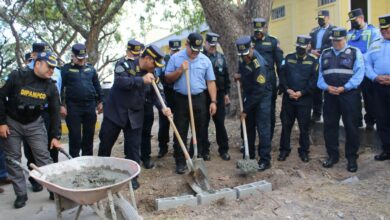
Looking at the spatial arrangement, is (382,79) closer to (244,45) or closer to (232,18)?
(244,45)

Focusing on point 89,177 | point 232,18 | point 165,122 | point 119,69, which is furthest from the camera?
point 232,18

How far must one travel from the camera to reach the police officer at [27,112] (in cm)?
471

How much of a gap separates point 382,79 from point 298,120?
1.29m

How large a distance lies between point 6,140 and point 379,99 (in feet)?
16.3

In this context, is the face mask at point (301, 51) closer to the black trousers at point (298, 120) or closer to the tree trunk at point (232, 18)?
the black trousers at point (298, 120)

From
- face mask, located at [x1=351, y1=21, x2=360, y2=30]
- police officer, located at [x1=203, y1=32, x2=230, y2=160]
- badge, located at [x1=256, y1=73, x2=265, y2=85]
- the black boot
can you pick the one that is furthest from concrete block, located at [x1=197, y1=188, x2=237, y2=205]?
face mask, located at [x1=351, y1=21, x2=360, y2=30]

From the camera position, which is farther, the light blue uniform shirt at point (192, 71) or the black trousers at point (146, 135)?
the black trousers at point (146, 135)

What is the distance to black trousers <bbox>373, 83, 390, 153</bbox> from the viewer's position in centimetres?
562

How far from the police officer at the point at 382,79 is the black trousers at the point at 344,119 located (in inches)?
13.3

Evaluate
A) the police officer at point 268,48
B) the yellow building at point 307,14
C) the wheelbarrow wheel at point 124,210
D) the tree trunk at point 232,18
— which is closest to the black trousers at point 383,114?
the police officer at point 268,48

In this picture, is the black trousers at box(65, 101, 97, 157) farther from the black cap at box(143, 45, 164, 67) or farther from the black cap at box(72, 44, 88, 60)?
the black cap at box(143, 45, 164, 67)

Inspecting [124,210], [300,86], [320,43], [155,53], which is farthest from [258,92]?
[124,210]

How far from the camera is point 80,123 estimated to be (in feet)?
20.2

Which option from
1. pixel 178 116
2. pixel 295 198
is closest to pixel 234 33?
pixel 178 116
